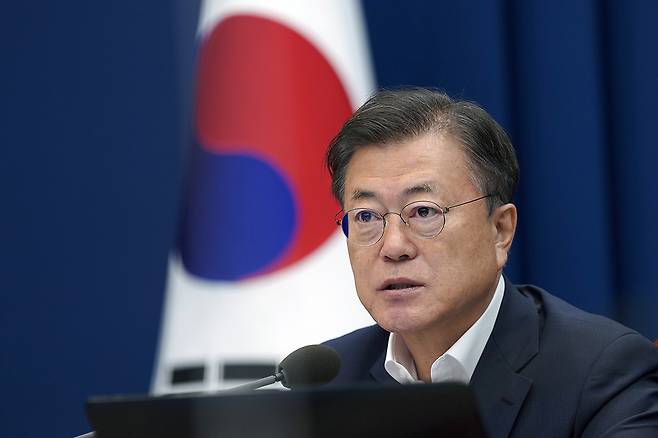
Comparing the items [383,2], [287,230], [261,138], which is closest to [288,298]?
[287,230]

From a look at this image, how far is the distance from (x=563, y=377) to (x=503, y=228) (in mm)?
345

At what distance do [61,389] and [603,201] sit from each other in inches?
78.4

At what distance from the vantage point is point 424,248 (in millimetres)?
1892

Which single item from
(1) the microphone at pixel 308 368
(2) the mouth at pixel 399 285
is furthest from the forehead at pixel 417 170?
(1) the microphone at pixel 308 368

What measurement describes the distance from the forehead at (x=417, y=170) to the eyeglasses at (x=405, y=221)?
2cm

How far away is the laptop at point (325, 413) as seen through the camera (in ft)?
3.71

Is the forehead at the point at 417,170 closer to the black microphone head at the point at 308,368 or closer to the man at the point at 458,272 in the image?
the man at the point at 458,272

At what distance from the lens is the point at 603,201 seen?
10.5ft

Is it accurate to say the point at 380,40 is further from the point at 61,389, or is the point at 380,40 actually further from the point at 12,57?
the point at 61,389

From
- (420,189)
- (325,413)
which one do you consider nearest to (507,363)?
(420,189)

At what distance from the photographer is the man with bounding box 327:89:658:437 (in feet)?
5.92

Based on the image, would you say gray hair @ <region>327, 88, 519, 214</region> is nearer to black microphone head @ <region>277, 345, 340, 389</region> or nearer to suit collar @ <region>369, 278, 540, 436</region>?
suit collar @ <region>369, 278, 540, 436</region>

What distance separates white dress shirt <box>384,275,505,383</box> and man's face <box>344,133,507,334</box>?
0.02 m

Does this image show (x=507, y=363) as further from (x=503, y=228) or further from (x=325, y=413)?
(x=325, y=413)
